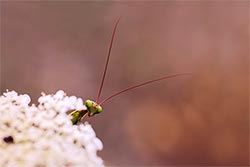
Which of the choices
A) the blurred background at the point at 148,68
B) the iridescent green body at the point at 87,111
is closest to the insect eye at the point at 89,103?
the iridescent green body at the point at 87,111

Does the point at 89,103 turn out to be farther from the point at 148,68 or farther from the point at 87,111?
the point at 148,68

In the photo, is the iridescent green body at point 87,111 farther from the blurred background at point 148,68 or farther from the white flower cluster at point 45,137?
the blurred background at point 148,68

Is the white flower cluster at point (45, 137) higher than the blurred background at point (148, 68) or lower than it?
lower

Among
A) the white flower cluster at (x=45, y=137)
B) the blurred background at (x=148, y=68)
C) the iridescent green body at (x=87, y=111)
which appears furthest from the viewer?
the blurred background at (x=148, y=68)

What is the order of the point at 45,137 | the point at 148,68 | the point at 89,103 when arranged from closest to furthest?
the point at 45,137, the point at 89,103, the point at 148,68

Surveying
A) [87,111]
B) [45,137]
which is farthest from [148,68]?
[45,137]

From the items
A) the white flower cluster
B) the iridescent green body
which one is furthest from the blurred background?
the white flower cluster

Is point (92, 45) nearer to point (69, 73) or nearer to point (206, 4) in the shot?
point (69, 73)
